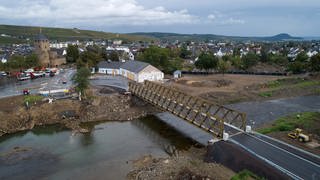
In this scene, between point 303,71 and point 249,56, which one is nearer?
point 303,71

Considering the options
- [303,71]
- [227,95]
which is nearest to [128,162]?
[227,95]

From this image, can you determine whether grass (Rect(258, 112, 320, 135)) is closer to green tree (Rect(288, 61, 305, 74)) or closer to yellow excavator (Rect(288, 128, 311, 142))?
yellow excavator (Rect(288, 128, 311, 142))

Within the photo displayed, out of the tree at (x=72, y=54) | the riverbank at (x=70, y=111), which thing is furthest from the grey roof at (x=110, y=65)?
the riverbank at (x=70, y=111)

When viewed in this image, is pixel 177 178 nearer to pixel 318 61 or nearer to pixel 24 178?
pixel 24 178

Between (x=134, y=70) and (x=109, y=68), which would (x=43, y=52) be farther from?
(x=134, y=70)

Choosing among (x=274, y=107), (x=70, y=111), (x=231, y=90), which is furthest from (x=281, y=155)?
(x=231, y=90)

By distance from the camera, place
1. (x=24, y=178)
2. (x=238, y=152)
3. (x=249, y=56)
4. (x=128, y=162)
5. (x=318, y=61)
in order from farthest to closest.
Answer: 1. (x=249, y=56)
2. (x=318, y=61)
3. (x=128, y=162)
4. (x=24, y=178)
5. (x=238, y=152)
